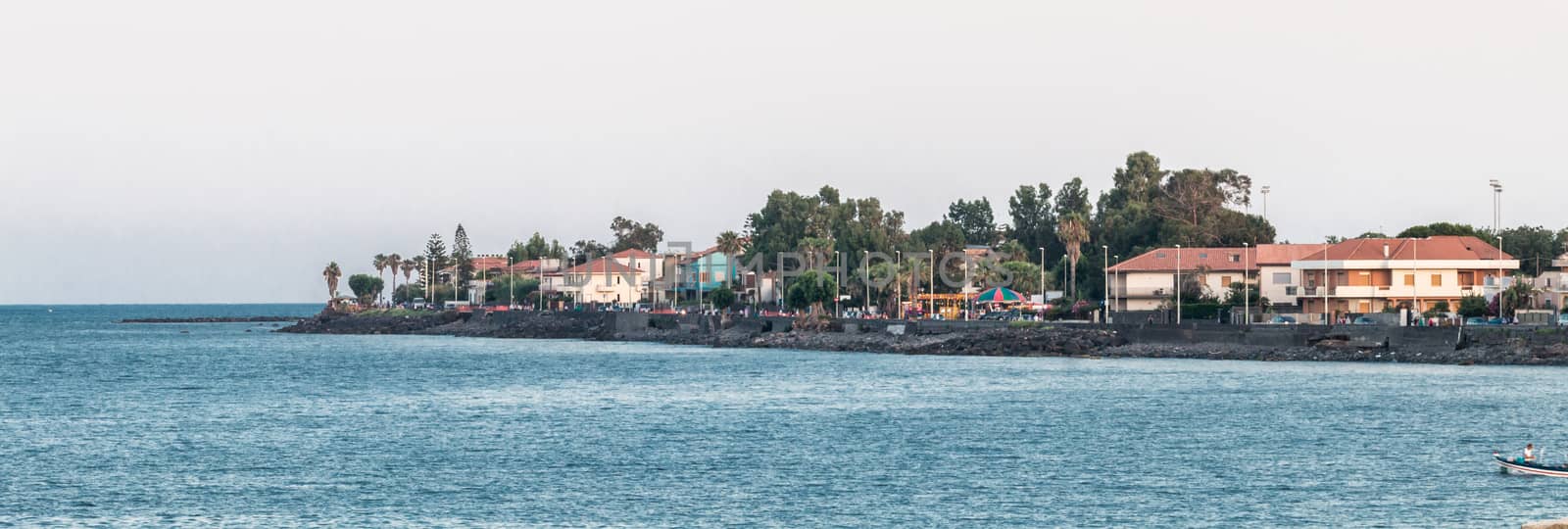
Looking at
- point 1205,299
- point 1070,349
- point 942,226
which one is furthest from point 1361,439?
point 942,226

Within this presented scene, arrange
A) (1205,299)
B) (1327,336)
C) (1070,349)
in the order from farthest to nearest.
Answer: (1205,299)
(1070,349)
(1327,336)

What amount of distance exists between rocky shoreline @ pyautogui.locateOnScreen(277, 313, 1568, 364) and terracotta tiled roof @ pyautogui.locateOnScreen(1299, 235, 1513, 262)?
1811cm

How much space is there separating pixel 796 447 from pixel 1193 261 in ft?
281

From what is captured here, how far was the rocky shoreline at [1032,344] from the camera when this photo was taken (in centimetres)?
9425

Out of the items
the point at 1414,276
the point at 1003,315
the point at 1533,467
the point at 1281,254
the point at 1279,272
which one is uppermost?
the point at 1281,254

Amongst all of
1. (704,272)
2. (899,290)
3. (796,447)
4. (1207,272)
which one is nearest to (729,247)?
(704,272)

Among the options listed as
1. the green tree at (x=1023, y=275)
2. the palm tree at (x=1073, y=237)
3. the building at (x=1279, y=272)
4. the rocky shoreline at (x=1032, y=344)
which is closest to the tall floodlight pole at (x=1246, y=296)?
the building at (x=1279, y=272)

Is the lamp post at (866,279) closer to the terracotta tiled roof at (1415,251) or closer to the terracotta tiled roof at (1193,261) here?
the terracotta tiled roof at (1193,261)

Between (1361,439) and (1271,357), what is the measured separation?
4849 cm

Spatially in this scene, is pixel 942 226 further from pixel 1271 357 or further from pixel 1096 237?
pixel 1271 357

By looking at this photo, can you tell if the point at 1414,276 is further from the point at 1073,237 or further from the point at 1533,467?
the point at 1533,467

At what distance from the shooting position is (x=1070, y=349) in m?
113

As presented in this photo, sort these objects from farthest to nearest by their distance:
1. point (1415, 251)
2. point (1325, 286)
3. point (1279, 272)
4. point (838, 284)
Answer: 1. point (838, 284)
2. point (1279, 272)
3. point (1415, 251)
4. point (1325, 286)

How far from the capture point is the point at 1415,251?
4552 inches
